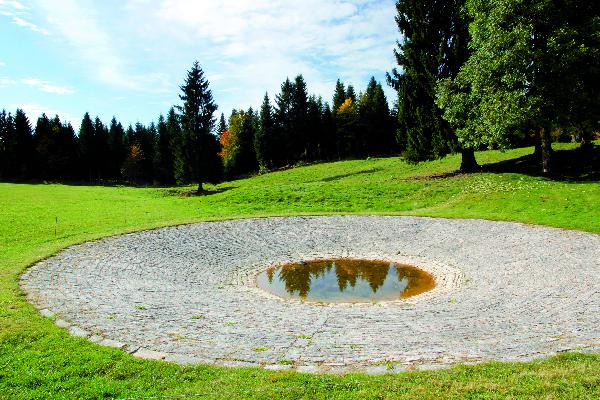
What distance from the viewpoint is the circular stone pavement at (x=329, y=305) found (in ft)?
25.1

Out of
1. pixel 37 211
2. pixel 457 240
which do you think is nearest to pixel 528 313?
pixel 457 240

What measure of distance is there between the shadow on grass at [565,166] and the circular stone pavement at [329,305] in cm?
1055

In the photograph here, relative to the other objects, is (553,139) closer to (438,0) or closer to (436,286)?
(438,0)

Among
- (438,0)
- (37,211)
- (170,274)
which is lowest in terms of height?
(170,274)

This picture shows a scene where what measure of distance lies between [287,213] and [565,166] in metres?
19.2

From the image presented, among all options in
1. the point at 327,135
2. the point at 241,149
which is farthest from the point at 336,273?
the point at 241,149

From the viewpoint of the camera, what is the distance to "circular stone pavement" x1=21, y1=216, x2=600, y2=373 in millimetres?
7637

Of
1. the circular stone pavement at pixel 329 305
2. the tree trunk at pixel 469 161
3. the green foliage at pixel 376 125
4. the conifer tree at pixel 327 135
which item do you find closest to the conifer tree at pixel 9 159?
the conifer tree at pixel 327 135

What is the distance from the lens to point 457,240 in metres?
18.2

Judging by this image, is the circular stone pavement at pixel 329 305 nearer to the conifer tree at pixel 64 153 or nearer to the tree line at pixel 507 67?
the tree line at pixel 507 67

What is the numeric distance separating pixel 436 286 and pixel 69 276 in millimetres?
11320

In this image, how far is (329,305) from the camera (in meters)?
11.5

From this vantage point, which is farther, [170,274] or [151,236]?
[151,236]

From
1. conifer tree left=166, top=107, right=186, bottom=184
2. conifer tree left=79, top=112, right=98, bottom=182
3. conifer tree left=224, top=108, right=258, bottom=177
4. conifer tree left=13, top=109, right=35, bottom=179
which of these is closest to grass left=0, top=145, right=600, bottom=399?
conifer tree left=166, top=107, right=186, bottom=184
